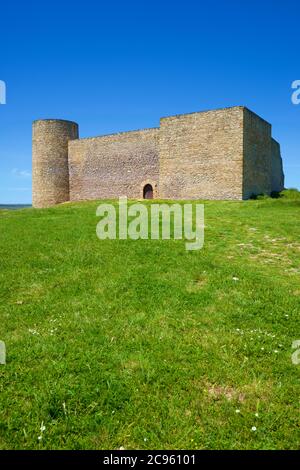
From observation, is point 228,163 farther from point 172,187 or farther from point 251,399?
point 251,399

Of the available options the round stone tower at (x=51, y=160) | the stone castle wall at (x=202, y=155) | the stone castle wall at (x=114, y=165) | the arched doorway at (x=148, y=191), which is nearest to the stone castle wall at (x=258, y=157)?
the stone castle wall at (x=202, y=155)

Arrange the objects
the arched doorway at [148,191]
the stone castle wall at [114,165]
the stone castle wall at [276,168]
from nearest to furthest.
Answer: the stone castle wall at [114,165]
the arched doorway at [148,191]
the stone castle wall at [276,168]

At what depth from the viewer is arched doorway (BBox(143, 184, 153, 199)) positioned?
106 feet

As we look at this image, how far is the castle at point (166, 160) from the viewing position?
26844 mm

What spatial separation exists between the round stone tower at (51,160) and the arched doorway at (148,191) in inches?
393

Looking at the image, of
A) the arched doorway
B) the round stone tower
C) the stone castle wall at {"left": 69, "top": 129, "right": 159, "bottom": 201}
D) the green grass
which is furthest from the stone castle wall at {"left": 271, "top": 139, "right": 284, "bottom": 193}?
the green grass

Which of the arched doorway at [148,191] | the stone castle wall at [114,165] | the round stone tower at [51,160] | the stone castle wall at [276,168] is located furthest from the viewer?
the round stone tower at [51,160]

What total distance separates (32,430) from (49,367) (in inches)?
43.1

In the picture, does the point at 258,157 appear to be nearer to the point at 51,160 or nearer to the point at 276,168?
the point at 276,168

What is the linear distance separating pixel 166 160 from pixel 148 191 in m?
3.56

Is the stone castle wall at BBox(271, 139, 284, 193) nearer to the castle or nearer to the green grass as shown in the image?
the castle

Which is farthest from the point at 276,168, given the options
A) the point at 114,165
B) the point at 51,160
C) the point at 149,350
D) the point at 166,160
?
the point at 149,350

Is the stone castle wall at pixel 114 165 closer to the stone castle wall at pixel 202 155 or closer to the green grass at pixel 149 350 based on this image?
the stone castle wall at pixel 202 155

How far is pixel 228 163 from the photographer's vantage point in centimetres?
2680
